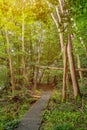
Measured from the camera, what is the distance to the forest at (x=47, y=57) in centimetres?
928

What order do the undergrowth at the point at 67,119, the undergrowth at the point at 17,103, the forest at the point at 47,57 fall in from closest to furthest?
the undergrowth at the point at 67,119 → the forest at the point at 47,57 → the undergrowth at the point at 17,103

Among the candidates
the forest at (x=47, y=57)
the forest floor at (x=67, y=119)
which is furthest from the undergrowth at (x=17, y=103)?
the forest floor at (x=67, y=119)

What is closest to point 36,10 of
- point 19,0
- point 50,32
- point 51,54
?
point 19,0

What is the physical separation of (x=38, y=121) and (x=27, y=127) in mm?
1080

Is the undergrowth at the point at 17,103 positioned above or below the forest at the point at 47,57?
below

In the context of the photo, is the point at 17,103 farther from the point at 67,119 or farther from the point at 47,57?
the point at 47,57

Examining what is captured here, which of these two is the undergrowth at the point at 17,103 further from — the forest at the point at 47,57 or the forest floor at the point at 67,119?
the forest floor at the point at 67,119

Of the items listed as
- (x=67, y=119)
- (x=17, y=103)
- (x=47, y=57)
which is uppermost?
(x=47, y=57)

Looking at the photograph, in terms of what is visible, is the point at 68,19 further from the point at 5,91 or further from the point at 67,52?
the point at 5,91

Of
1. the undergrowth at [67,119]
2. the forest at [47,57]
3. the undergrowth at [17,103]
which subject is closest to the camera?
the undergrowth at [67,119]

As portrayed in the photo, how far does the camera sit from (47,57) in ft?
106

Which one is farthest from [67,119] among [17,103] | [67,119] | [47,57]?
[47,57]

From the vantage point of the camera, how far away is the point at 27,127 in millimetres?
9359

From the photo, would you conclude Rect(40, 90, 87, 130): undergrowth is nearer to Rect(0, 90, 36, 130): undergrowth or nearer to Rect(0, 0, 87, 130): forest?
Rect(0, 0, 87, 130): forest
